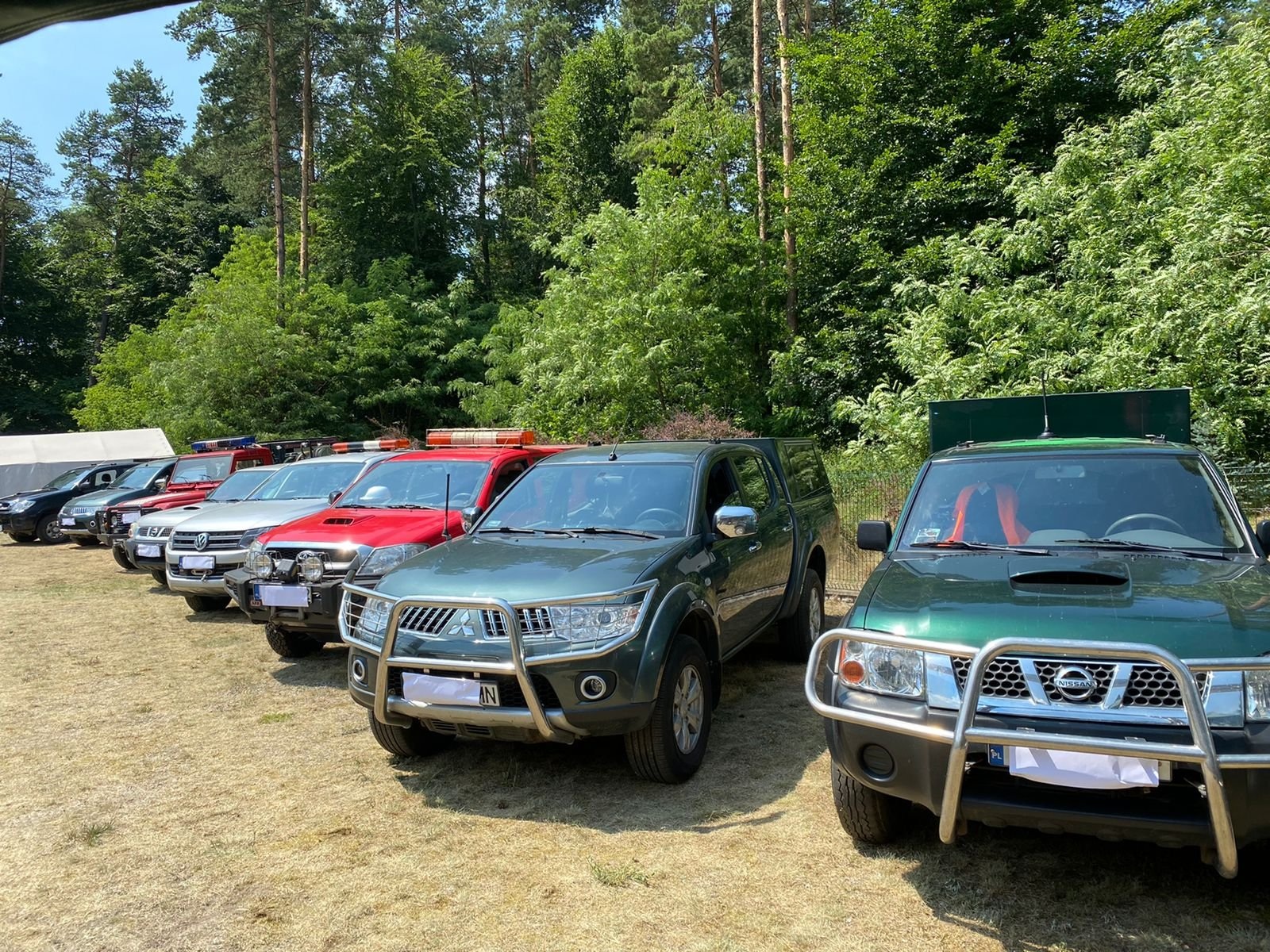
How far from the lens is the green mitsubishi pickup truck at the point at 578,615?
4.23m

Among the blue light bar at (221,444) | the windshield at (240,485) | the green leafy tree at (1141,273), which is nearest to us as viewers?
the windshield at (240,485)

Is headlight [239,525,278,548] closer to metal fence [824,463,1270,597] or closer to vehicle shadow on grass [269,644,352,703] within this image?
vehicle shadow on grass [269,644,352,703]

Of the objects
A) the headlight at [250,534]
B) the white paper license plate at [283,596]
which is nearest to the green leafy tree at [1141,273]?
the headlight at [250,534]

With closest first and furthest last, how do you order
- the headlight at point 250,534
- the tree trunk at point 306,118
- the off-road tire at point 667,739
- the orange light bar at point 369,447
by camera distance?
the off-road tire at point 667,739 < the headlight at point 250,534 < the orange light bar at point 369,447 < the tree trunk at point 306,118

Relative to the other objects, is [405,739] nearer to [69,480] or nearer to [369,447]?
[369,447]

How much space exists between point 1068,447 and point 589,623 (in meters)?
2.74

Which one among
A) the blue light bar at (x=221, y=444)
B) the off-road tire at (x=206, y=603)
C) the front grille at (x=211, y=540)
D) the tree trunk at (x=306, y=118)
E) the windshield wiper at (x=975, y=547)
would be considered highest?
the tree trunk at (x=306, y=118)

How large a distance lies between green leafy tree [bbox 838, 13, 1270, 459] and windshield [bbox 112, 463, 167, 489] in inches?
519

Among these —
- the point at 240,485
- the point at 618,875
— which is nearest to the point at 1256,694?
the point at 618,875

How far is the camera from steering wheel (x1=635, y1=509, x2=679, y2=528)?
536 cm

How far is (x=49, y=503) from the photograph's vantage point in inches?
748

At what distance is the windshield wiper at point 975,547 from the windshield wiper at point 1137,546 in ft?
0.57

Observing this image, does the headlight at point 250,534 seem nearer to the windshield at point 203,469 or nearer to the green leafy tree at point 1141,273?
the windshield at point 203,469

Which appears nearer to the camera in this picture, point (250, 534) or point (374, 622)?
point (374, 622)
